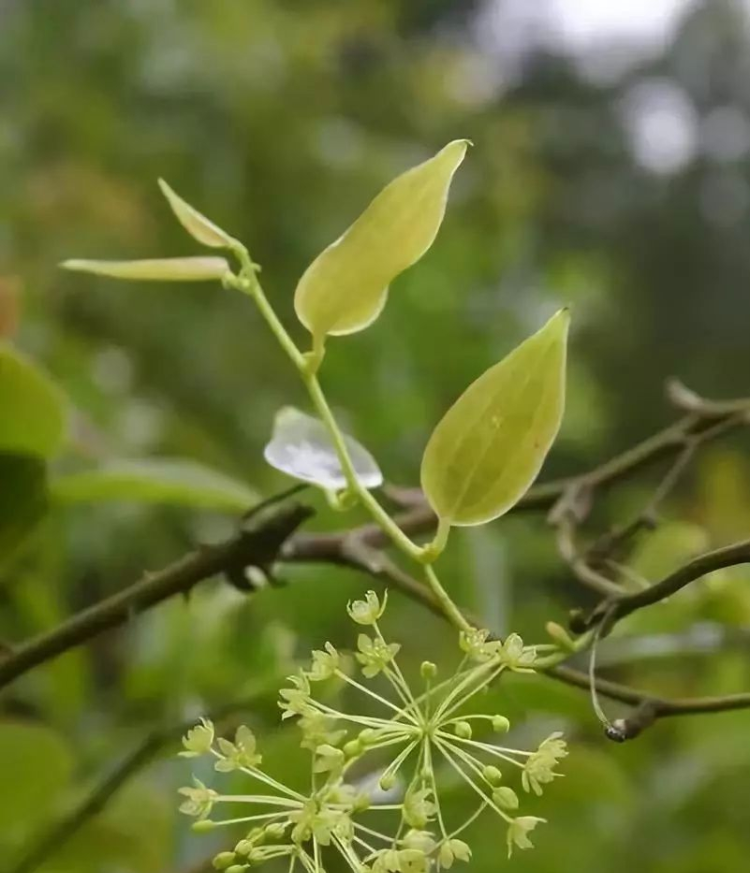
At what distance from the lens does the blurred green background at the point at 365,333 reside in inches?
15.0

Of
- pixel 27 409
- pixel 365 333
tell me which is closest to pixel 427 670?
pixel 27 409

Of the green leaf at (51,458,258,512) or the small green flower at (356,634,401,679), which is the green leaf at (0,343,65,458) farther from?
the small green flower at (356,634,401,679)

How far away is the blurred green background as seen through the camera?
15.0 inches

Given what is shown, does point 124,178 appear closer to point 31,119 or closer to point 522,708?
point 31,119

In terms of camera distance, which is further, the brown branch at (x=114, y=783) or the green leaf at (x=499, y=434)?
the brown branch at (x=114, y=783)

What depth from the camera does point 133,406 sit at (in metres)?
0.73

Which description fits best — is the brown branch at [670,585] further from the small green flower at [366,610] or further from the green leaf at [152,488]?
the green leaf at [152,488]

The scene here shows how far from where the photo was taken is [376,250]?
0.19 metres

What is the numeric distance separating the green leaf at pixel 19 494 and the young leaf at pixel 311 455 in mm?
70

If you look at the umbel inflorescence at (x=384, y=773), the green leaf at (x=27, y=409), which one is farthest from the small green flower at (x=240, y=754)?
the green leaf at (x=27, y=409)

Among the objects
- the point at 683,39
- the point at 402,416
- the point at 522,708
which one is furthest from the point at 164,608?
the point at 683,39

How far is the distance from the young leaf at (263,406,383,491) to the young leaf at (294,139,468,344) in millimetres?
31

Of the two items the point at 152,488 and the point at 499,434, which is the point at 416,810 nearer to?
the point at 499,434

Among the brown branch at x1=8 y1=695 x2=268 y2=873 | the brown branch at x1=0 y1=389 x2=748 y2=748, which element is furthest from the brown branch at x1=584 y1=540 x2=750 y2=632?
the brown branch at x1=8 y1=695 x2=268 y2=873
